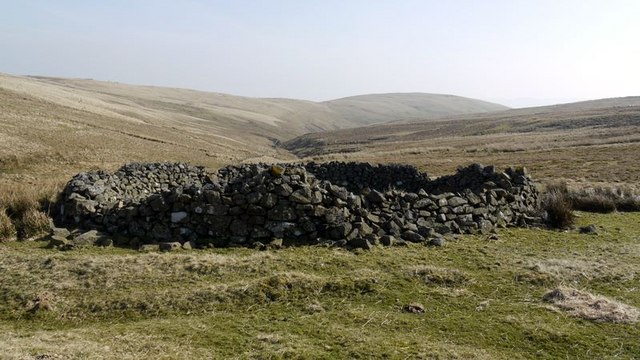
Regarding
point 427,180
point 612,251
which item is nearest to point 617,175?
point 427,180

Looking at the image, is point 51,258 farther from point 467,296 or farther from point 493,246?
point 493,246

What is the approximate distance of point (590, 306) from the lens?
9750mm

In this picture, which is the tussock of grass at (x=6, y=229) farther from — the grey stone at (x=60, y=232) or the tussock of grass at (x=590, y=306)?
the tussock of grass at (x=590, y=306)

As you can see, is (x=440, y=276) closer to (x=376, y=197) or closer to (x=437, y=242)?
(x=437, y=242)

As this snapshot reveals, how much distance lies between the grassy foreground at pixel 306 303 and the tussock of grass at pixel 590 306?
244 millimetres

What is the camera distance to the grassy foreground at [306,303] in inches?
318

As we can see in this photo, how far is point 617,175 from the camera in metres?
35.5

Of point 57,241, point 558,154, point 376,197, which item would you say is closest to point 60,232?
point 57,241

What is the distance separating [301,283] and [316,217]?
3.83 meters

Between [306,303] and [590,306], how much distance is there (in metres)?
5.77

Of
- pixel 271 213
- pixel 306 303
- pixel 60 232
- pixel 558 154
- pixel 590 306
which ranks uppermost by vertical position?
pixel 271 213

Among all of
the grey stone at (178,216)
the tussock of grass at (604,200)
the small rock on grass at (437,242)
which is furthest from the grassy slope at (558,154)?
the grey stone at (178,216)

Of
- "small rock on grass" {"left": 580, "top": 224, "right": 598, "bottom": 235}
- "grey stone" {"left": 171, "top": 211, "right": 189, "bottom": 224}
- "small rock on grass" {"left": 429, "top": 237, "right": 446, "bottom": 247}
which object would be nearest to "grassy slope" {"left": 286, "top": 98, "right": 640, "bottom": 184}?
"small rock on grass" {"left": 580, "top": 224, "right": 598, "bottom": 235}

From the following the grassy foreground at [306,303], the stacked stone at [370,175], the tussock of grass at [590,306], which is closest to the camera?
the grassy foreground at [306,303]
